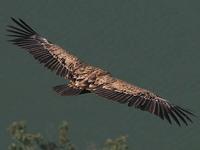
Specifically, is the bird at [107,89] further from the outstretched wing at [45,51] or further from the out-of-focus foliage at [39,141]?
the out-of-focus foliage at [39,141]

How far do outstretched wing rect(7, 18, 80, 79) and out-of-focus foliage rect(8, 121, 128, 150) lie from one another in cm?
4299

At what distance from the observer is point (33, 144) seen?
7150 cm

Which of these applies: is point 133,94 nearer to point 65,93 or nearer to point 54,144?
point 65,93

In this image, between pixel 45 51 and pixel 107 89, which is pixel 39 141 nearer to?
pixel 45 51

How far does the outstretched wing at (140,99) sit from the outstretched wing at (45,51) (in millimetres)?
1466

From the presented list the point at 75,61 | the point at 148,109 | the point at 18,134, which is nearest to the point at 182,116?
the point at 148,109

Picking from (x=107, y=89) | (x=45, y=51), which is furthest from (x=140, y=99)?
(x=45, y=51)

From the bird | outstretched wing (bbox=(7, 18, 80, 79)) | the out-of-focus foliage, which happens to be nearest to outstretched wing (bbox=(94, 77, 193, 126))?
the bird

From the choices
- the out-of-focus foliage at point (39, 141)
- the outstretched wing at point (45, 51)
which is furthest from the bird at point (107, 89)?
the out-of-focus foliage at point (39, 141)

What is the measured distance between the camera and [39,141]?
7269cm

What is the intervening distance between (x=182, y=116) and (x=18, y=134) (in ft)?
167

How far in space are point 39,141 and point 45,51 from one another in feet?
170

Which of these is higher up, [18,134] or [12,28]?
[12,28]

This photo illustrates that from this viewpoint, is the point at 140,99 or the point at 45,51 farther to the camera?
the point at 45,51
